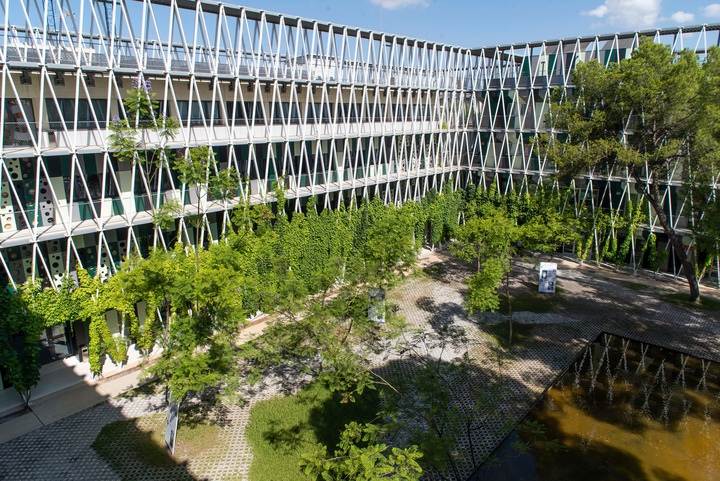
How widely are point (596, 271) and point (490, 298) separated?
14.7 meters

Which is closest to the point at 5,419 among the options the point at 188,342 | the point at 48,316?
the point at 48,316

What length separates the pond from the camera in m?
15.3

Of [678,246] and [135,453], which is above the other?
[678,246]

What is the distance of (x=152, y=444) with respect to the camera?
16.0 meters

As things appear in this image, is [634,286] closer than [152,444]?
No

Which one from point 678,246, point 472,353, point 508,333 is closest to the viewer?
point 472,353

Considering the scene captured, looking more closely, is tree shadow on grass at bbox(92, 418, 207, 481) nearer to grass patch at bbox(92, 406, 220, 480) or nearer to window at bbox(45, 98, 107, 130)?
grass patch at bbox(92, 406, 220, 480)

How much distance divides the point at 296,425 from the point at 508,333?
39.0ft

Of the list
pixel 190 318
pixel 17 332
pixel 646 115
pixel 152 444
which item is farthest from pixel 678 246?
pixel 17 332

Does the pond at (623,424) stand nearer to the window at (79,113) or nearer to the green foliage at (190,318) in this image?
the green foliage at (190,318)

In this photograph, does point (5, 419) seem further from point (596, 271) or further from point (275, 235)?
point (596, 271)

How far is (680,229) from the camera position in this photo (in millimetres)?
30578

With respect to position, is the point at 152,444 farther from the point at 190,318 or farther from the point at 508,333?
the point at 508,333

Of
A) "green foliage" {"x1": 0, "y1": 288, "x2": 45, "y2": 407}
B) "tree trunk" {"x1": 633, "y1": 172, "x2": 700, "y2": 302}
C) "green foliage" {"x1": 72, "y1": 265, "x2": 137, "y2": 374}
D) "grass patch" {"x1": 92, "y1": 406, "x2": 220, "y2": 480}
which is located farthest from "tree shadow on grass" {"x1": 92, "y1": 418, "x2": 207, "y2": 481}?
"tree trunk" {"x1": 633, "y1": 172, "x2": 700, "y2": 302}
